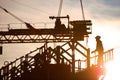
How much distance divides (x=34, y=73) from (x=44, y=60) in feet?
4.85

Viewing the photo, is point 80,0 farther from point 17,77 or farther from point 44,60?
point 17,77

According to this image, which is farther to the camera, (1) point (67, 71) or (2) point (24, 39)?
(2) point (24, 39)

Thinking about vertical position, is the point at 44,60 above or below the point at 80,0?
below

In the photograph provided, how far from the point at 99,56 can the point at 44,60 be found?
401cm

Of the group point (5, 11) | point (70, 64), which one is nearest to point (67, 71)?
point (70, 64)

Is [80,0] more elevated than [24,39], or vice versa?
[80,0]

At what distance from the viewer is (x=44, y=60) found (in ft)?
94.5

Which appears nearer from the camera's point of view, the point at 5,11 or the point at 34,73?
the point at 34,73

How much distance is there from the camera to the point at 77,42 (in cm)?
2936

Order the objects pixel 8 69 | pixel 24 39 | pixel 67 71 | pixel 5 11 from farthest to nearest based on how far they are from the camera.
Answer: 1. pixel 24 39
2. pixel 5 11
3. pixel 8 69
4. pixel 67 71

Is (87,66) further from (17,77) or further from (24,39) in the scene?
(24,39)

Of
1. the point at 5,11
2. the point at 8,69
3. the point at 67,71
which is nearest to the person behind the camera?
the point at 67,71

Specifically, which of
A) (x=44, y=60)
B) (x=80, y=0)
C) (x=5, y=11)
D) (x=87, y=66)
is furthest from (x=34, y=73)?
(x=5, y=11)

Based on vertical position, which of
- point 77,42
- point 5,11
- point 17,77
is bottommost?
point 17,77
